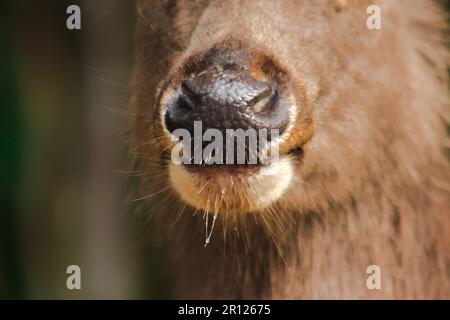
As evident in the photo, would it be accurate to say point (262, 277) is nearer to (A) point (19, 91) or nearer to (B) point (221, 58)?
(B) point (221, 58)

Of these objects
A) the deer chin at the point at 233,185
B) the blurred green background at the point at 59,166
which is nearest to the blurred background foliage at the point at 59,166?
the blurred green background at the point at 59,166

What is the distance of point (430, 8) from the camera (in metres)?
4.19

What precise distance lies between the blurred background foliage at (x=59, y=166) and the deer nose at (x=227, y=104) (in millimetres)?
4159

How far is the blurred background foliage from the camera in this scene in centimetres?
768

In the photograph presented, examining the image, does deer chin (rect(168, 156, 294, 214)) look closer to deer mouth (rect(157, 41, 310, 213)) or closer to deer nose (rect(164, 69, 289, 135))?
deer mouth (rect(157, 41, 310, 213))

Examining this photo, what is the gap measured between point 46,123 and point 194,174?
15.9 ft

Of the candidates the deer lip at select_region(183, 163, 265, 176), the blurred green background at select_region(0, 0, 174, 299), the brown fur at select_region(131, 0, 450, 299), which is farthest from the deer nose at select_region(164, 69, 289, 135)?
the blurred green background at select_region(0, 0, 174, 299)

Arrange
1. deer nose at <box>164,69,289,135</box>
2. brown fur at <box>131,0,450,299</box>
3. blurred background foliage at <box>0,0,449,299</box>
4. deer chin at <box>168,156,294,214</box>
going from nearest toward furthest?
deer nose at <box>164,69,289,135</box> → deer chin at <box>168,156,294,214</box> → brown fur at <box>131,0,450,299</box> → blurred background foliage at <box>0,0,449,299</box>

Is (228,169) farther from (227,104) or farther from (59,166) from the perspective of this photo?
(59,166)

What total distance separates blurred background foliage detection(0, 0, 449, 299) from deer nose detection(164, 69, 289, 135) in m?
4.16

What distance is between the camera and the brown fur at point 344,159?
3.77m

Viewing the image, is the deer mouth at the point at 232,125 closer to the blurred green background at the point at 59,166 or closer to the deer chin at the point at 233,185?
the deer chin at the point at 233,185

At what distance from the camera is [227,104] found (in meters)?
3.31

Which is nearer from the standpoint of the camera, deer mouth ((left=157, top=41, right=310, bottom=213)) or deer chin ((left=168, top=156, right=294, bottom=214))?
deer mouth ((left=157, top=41, right=310, bottom=213))
